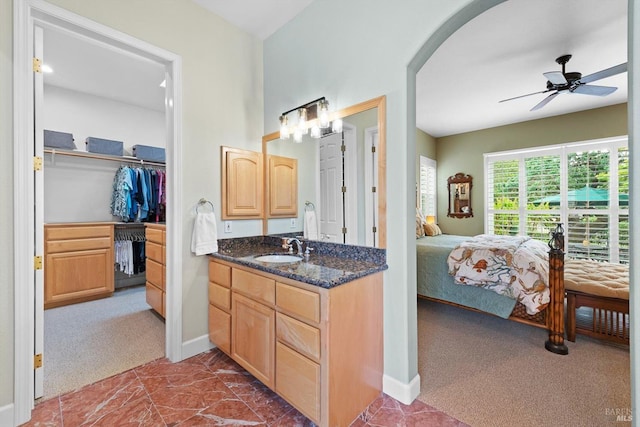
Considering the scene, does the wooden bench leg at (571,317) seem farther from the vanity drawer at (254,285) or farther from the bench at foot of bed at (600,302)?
the vanity drawer at (254,285)

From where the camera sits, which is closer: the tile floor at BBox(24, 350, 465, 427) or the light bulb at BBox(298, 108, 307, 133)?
the tile floor at BBox(24, 350, 465, 427)

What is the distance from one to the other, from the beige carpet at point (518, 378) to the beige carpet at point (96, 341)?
2264mm

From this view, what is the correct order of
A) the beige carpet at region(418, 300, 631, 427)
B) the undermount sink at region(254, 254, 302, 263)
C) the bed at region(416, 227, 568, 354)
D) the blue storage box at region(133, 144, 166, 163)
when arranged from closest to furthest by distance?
1. the beige carpet at region(418, 300, 631, 427)
2. the undermount sink at region(254, 254, 302, 263)
3. the bed at region(416, 227, 568, 354)
4. the blue storage box at region(133, 144, 166, 163)

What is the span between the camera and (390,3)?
179 centimetres

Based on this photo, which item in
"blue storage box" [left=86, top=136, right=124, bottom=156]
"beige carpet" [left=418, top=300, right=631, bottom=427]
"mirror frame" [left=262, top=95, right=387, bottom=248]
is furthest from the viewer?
"blue storage box" [left=86, top=136, right=124, bottom=156]

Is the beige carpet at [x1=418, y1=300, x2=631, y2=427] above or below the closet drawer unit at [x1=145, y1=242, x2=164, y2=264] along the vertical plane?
below

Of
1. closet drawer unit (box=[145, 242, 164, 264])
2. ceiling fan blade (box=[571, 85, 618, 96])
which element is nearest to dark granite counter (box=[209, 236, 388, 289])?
closet drawer unit (box=[145, 242, 164, 264])

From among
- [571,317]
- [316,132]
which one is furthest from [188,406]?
[571,317]

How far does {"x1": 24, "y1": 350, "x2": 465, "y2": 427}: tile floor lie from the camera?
160 cm

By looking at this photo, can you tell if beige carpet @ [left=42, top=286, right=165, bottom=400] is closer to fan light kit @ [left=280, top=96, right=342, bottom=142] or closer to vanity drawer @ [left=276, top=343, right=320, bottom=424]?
vanity drawer @ [left=276, top=343, right=320, bottom=424]

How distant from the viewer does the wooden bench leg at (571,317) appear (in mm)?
2512

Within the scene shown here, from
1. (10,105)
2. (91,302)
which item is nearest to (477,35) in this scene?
(10,105)

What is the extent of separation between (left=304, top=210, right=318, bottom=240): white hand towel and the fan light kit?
0.65 meters

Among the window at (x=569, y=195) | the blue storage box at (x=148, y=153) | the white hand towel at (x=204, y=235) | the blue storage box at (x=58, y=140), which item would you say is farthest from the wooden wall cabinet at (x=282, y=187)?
the window at (x=569, y=195)
